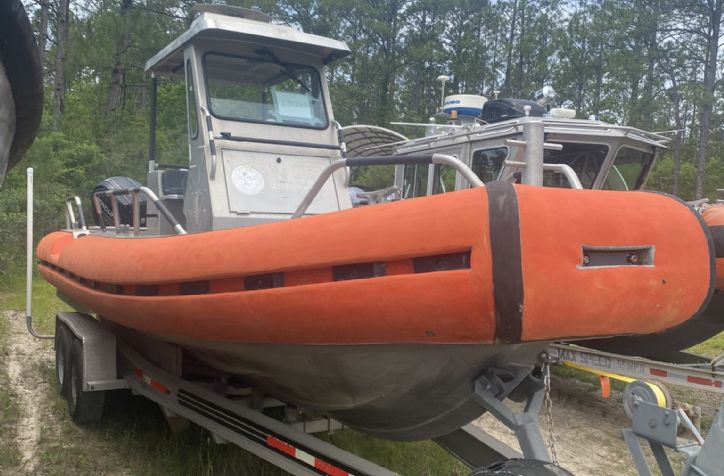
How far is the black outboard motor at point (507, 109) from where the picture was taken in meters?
6.70

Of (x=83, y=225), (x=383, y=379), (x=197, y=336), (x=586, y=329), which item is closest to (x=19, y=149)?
(x=83, y=225)

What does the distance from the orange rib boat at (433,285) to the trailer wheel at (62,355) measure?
222cm

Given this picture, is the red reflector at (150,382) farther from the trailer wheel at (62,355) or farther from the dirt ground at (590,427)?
the dirt ground at (590,427)

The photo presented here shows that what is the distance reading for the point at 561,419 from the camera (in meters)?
5.45

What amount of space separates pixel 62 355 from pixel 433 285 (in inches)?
158

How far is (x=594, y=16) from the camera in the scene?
28.4m

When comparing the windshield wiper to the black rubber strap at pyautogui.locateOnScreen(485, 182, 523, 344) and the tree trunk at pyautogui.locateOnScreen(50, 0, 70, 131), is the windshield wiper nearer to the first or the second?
the black rubber strap at pyautogui.locateOnScreen(485, 182, 523, 344)

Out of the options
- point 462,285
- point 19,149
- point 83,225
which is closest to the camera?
point 462,285

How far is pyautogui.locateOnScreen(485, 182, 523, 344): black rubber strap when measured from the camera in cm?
189

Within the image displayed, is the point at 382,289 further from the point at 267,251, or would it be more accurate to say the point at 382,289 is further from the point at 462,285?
the point at 267,251

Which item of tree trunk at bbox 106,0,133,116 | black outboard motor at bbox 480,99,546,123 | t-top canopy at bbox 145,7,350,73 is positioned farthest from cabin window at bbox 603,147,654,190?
tree trunk at bbox 106,0,133,116

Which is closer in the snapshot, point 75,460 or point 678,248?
point 678,248

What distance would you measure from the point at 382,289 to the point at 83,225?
359cm

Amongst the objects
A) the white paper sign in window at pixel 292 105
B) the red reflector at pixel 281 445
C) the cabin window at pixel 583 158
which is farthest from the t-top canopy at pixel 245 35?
the cabin window at pixel 583 158
